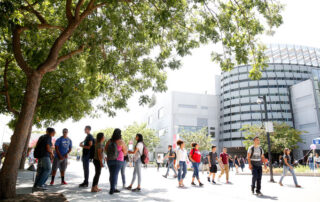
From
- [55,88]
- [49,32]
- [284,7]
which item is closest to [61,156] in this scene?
[49,32]

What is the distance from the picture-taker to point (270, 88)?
5981 centimetres

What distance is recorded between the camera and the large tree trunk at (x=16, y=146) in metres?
4.86

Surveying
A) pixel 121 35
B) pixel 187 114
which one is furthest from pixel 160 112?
pixel 121 35

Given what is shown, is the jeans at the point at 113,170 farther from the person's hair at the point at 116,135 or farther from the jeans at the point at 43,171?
the jeans at the point at 43,171

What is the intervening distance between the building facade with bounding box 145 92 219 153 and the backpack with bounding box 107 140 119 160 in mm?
56170

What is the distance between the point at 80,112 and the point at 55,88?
255 cm

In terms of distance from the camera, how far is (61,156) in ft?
24.6

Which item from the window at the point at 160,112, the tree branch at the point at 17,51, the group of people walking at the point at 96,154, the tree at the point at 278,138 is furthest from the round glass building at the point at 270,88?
the tree branch at the point at 17,51

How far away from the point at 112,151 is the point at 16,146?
2.26 metres

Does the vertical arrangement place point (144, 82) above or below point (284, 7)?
below

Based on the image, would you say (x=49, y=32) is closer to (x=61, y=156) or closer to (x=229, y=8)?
(x=61, y=156)

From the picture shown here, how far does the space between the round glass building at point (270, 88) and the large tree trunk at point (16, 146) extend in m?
59.9

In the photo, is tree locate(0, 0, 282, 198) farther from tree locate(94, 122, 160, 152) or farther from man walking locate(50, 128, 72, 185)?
tree locate(94, 122, 160, 152)

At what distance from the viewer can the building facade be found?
63.6 meters
